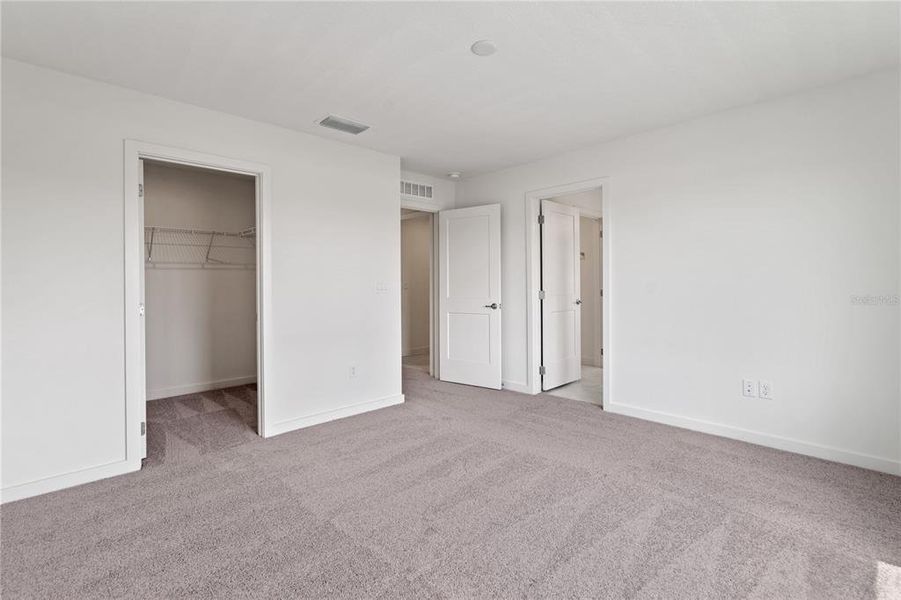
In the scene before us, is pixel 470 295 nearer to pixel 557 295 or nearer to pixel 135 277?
pixel 557 295

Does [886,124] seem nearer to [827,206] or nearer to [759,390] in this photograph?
[827,206]

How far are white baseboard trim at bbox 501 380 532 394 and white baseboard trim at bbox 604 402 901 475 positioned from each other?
94 centimetres

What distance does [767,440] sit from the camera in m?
3.20

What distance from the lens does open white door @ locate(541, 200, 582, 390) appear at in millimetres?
4844

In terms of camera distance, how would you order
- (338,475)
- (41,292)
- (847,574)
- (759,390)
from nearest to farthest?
1. (847,574)
2. (41,292)
3. (338,475)
4. (759,390)

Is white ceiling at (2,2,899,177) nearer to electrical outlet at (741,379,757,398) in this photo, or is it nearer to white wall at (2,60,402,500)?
white wall at (2,60,402,500)

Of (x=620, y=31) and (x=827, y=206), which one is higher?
(x=620, y=31)

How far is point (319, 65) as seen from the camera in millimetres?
2611

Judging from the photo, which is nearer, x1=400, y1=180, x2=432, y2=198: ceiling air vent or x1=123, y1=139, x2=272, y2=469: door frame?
x1=123, y1=139, x2=272, y2=469: door frame

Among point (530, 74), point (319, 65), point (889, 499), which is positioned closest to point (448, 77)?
point (530, 74)

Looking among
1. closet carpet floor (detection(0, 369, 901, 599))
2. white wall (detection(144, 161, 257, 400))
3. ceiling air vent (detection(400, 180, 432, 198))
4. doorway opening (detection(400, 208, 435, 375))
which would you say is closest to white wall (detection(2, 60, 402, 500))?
closet carpet floor (detection(0, 369, 901, 599))

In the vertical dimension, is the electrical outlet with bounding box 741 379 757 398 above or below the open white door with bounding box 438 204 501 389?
below

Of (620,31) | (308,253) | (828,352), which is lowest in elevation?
(828,352)

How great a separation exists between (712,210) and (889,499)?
6.78 ft
